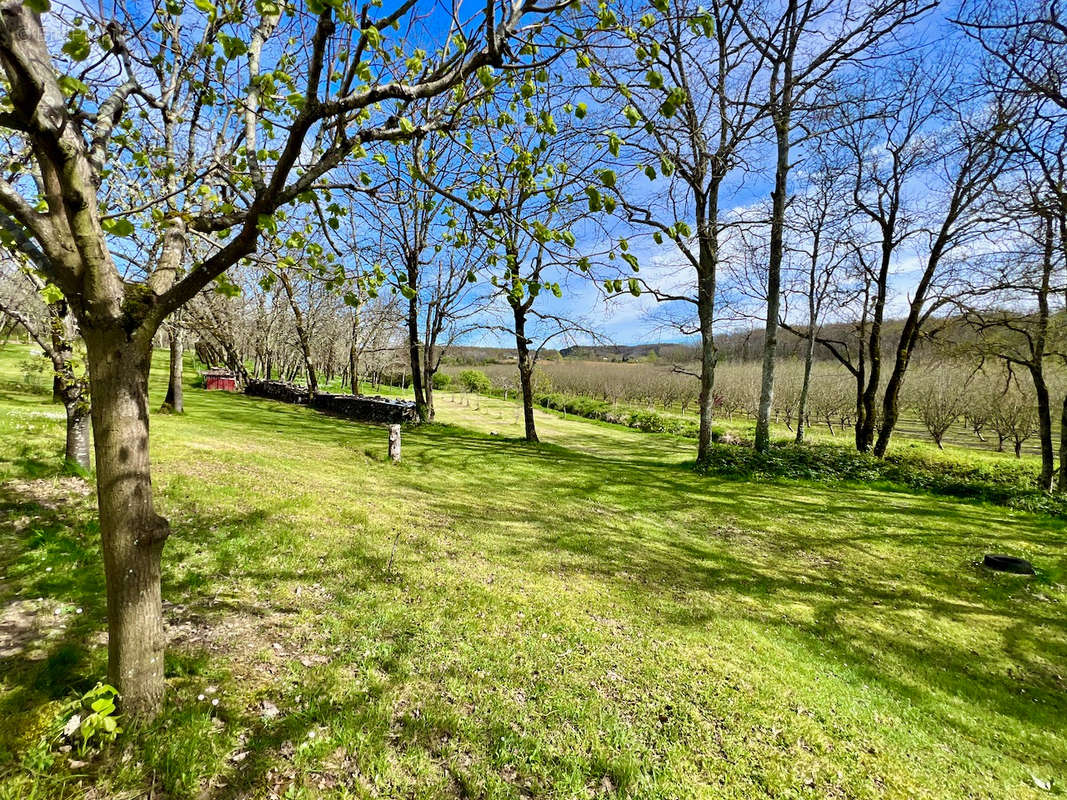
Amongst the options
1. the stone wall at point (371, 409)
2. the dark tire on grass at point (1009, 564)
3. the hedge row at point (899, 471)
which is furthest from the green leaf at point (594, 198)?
the stone wall at point (371, 409)

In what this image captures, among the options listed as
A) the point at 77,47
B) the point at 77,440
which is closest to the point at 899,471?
the point at 77,47

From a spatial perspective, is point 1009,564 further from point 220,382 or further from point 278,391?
point 220,382

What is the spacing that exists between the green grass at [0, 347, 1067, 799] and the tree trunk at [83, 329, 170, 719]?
0.32 m

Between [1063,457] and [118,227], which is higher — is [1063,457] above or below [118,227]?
below

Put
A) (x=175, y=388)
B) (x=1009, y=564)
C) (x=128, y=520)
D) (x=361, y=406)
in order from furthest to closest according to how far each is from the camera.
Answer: (x=361, y=406) → (x=175, y=388) → (x=1009, y=564) → (x=128, y=520)

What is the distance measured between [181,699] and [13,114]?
318cm

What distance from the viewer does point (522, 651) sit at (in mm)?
3658

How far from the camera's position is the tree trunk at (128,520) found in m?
2.07

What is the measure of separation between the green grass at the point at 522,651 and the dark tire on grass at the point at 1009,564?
0.59 ft

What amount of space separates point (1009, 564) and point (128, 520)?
35.1 feet

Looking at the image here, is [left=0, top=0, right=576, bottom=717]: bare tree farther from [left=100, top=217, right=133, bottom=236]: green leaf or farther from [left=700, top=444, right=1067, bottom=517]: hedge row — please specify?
[left=700, top=444, right=1067, bottom=517]: hedge row

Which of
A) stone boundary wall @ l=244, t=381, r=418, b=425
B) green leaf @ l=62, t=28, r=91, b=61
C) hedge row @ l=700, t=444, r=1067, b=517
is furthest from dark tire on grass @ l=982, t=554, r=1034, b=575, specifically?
stone boundary wall @ l=244, t=381, r=418, b=425

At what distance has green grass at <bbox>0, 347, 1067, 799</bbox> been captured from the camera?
2.46 meters

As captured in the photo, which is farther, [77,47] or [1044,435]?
[1044,435]
